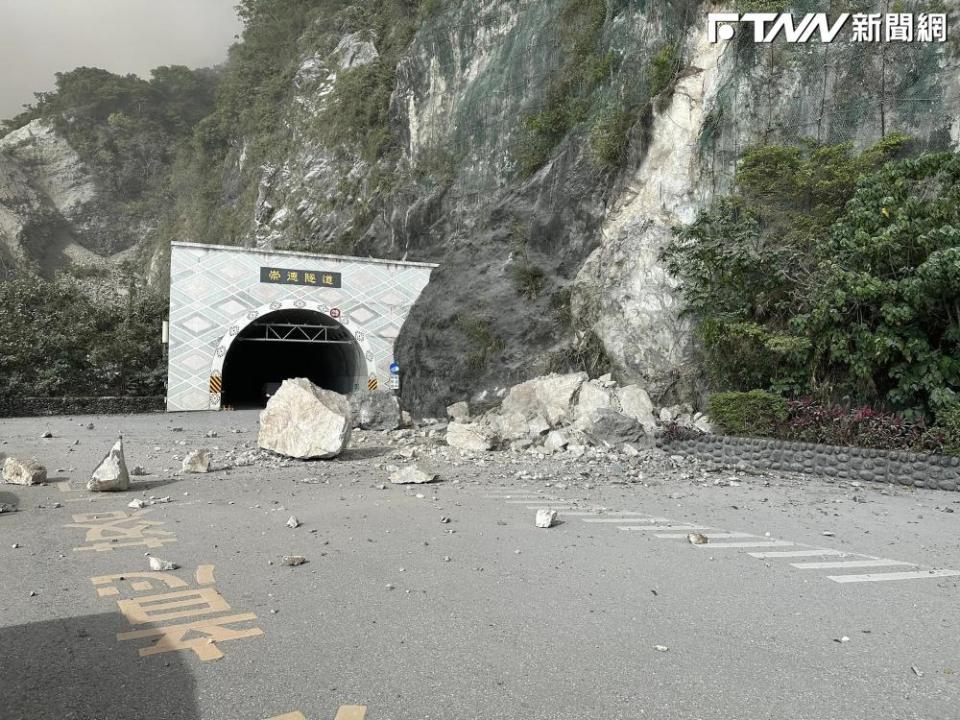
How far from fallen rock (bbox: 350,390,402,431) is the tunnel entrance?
8.59 m

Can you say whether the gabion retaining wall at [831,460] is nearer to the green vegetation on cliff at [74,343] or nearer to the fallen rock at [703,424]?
the fallen rock at [703,424]

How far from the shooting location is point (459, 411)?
1914 cm

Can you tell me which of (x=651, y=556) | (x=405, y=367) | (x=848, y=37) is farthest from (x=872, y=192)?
(x=405, y=367)

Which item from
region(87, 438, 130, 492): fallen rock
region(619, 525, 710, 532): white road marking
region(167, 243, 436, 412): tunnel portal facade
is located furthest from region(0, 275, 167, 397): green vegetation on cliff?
region(619, 525, 710, 532): white road marking

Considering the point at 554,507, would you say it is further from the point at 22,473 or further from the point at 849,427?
the point at 22,473

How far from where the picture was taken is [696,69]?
18.4 m

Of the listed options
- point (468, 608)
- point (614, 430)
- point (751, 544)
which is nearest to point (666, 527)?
point (751, 544)

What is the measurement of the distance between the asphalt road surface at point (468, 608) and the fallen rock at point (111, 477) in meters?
0.29

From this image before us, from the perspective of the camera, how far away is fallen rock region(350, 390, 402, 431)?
56.3 feet

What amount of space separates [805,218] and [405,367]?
509 inches

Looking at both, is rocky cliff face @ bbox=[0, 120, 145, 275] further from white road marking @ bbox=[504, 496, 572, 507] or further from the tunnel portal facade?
white road marking @ bbox=[504, 496, 572, 507]

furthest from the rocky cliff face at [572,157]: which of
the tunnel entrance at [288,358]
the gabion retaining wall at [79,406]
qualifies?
the gabion retaining wall at [79,406]

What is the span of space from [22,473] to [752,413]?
1206 cm

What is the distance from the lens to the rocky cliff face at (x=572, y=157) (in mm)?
16672
